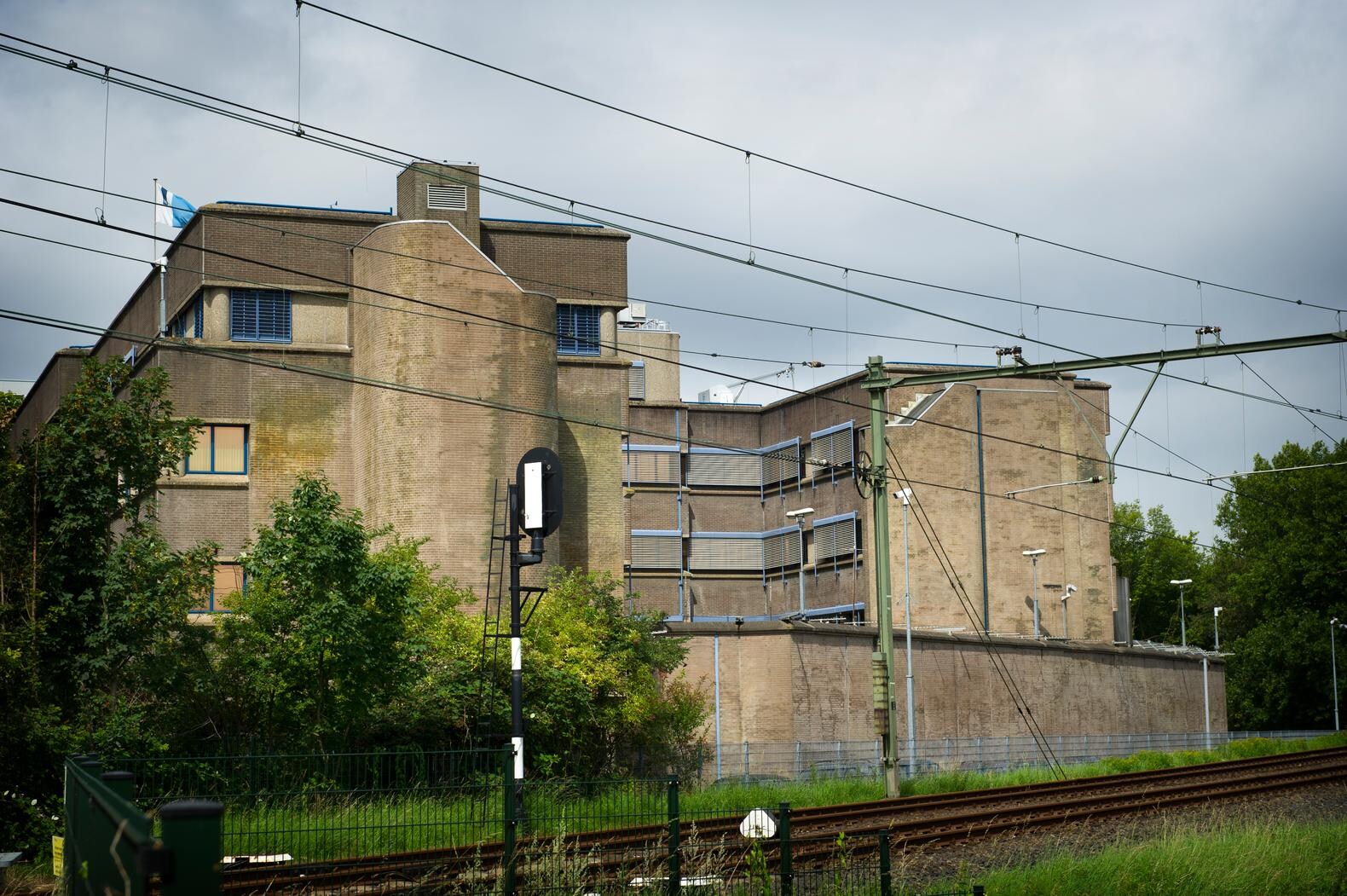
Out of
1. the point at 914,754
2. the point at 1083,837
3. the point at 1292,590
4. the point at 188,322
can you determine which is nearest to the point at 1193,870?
the point at 1083,837

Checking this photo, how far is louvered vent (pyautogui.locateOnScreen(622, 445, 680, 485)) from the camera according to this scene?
216 ft

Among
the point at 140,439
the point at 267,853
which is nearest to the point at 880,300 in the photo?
the point at 140,439

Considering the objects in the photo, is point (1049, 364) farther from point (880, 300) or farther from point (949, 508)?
point (949, 508)

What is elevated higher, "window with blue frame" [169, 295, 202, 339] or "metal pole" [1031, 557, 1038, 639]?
"window with blue frame" [169, 295, 202, 339]

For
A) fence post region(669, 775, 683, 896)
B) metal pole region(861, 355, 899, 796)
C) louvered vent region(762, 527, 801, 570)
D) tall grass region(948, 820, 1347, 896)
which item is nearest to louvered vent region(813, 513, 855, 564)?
louvered vent region(762, 527, 801, 570)

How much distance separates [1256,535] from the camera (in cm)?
9194

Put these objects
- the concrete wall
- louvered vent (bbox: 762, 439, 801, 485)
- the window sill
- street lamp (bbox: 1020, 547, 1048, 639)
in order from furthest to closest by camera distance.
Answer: louvered vent (bbox: 762, 439, 801, 485) < street lamp (bbox: 1020, 547, 1048, 639) < the window sill < the concrete wall

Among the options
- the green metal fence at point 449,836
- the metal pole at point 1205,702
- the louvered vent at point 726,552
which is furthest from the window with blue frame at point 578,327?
the green metal fence at point 449,836

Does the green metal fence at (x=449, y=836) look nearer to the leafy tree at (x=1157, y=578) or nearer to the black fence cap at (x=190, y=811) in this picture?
the black fence cap at (x=190, y=811)

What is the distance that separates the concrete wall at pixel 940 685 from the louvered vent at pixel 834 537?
9460 mm

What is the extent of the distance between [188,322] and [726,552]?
95.2 feet

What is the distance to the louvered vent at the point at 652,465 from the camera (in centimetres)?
6575

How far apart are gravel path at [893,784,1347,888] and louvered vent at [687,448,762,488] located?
137 feet

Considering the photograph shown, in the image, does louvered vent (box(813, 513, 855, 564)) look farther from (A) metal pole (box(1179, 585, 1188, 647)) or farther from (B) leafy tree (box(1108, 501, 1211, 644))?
(B) leafy tree (box(1108, 501, 1211, 644))
